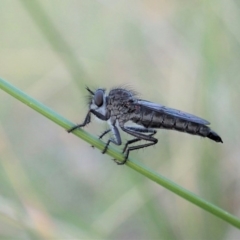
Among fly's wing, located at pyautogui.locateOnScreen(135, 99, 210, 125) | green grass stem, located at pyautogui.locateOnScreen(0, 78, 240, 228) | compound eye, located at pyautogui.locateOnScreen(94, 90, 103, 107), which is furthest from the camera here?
compound eye, located at pyautogui.locateOnScreen(94, 90, 103, 107)

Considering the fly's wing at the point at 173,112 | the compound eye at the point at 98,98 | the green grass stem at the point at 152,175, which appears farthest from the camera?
the compound eye at the point at 98,98

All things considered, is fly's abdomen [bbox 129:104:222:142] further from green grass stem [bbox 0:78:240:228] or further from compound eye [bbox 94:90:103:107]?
green grass stem [bbox 0:78:240:228]

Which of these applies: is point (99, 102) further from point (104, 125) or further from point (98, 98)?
point (104, 125)

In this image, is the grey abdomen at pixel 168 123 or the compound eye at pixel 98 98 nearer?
the grey abdomen at pixel 168 123

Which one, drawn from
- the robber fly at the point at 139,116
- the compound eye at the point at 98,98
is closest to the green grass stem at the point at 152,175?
the robber fly at the point at 139,116

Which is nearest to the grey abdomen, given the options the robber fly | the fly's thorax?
the robber fly

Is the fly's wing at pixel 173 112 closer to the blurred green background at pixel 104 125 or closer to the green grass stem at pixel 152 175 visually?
the blurred green background at pixel 104 125
